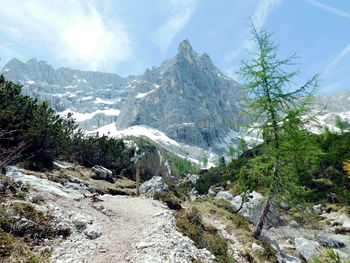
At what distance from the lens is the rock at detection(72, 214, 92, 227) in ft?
28.2

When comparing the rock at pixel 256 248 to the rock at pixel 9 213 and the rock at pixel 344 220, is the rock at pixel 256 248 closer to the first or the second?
the rock at pixel 9 213

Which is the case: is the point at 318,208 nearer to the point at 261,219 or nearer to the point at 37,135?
the point at 261,219

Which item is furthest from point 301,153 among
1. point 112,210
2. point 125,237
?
point 112,210

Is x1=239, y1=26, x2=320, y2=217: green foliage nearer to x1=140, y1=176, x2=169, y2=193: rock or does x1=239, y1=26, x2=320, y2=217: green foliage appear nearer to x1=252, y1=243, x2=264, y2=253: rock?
x1=252, y1=243, x2=264, y2=253: rock

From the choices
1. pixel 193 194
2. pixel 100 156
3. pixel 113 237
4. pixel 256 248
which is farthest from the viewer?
pixel 193 194

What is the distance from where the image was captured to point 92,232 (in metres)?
8.30

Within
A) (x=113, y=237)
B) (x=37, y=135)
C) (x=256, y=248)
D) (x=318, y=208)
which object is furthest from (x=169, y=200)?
(x=318, y=208)

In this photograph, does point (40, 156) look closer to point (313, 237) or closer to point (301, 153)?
point (301, 153)

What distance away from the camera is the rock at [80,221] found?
8.61 meters

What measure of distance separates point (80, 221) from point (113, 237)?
64.8 inches

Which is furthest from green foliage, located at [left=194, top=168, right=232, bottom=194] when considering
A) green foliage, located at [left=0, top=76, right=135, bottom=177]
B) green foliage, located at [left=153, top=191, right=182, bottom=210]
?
green foliage, located at [left=153, top=191, right=182, bottom=210]

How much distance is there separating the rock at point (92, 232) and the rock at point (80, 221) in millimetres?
297

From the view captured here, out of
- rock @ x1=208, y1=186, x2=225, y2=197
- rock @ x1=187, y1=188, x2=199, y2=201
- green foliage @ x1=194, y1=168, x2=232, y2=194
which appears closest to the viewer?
rock @ x1=208, y1=186, x2=225, y2=197

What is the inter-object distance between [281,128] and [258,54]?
467 cm
